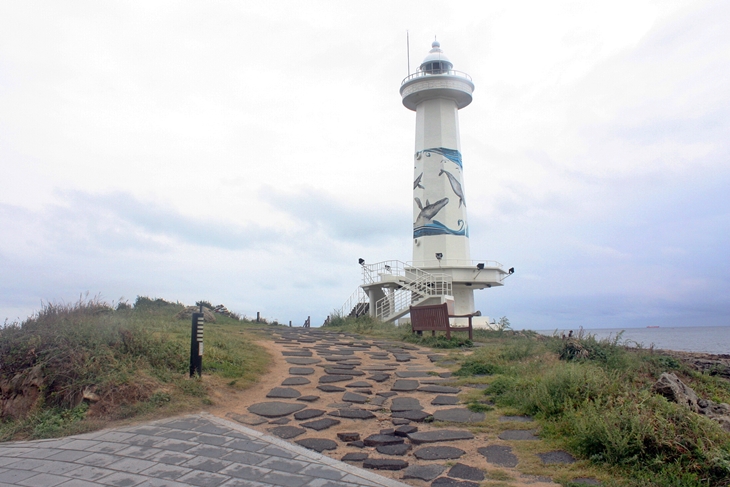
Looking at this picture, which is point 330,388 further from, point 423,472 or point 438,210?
point 438,210

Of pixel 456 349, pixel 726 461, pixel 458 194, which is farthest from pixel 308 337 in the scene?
pixel 458 194

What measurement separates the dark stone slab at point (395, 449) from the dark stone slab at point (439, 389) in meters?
2.36

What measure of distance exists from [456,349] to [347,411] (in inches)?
234

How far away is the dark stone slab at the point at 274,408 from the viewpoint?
255 inches

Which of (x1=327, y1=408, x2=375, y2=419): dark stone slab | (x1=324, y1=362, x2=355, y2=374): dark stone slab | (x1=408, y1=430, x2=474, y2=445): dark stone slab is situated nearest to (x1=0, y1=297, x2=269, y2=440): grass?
(x1=324, y1=362, x2=355, y2=374): dark stone slab

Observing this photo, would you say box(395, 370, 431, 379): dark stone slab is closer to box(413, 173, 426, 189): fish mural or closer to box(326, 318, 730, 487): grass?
box(326, 318, 730, 487): grass

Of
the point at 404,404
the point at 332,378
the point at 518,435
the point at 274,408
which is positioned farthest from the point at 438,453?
the point at 332,378

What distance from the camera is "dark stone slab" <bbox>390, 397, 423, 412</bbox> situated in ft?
21.9

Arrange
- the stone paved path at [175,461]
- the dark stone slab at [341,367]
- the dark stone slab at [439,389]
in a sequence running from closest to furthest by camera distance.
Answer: the stone paved path at [175,461] → the dark stone slab at [439,389] → the dark stone slab at [341,367]

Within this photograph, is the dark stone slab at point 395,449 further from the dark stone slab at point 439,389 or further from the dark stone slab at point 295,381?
the dark stone slab at point 295,381

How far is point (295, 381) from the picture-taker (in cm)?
836

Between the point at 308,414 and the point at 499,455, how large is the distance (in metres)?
2.54

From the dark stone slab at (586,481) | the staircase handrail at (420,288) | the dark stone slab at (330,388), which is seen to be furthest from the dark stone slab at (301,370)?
the staircase handrail at (420,288)

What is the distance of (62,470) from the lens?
4.61m
